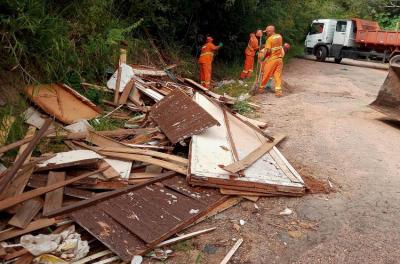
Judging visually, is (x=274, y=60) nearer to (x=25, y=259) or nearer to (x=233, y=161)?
(x=233, y=161)

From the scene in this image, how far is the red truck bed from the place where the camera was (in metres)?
17.6

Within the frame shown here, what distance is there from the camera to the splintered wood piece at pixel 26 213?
11.1 ft

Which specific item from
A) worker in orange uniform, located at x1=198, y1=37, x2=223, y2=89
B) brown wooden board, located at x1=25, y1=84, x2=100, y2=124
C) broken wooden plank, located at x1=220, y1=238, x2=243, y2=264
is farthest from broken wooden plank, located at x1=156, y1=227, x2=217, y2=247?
worker in orange uniform, located at x1=198, y1=37, x2=223, y2=89

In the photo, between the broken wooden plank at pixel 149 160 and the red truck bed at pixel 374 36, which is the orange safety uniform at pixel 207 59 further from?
the red truck bed at pixel 374 36

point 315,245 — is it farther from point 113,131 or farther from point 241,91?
point 241,91

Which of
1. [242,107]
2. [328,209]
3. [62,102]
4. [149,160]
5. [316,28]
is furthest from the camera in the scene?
[316,28]

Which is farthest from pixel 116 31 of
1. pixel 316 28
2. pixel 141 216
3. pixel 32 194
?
pixel 316 28

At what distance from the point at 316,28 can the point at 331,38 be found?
1.21 meters

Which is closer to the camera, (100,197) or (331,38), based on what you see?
(100,197)

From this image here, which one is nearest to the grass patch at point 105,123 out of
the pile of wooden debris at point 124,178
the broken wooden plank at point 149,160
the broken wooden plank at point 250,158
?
the pile of wooden debris at point 124,178

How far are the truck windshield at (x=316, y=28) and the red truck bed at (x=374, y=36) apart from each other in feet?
6.09

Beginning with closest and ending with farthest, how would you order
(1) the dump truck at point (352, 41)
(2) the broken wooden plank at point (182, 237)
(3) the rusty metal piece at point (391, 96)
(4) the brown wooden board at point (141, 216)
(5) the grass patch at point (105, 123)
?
(4) the brown wooden board at point (141, 216) < (2) the broken wooden plank at point (182, 237) < (5) the grass patch at point (105, 123) < (3) the rusty metal piece at point (391, 96) < (1) the dump truck at point (352, 41)

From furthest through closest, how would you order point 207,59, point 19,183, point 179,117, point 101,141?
point 207,59 < point 179,117 < point 101,141 < point 19,183

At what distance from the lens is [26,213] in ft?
11.5
